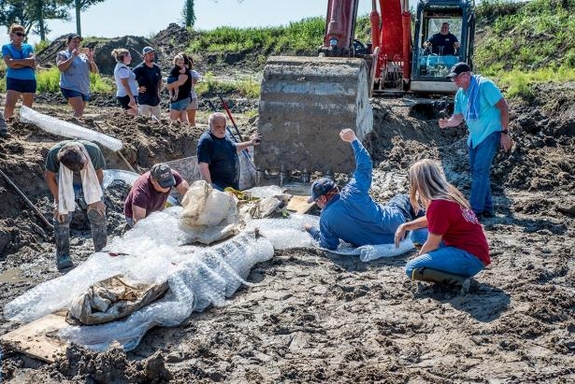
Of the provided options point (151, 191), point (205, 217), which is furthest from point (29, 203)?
point (205, 217)

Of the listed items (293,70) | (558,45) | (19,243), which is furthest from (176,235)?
(558,45)

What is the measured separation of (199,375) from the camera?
555 cm

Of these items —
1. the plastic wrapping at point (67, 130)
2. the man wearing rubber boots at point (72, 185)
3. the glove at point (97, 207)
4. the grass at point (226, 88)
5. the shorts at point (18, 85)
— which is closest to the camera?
the man wearing rubber boots at point (72, 185)

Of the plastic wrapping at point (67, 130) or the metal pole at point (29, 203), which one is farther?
the plastic wrapping at point (67, 130)

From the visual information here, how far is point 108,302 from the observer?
6121mm

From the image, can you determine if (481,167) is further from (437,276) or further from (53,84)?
(53,84)

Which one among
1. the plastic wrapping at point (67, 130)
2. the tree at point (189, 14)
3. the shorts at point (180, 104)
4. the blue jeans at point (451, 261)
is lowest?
the blue jeans at point (451, 261)

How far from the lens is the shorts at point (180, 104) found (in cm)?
1392

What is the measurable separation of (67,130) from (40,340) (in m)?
5.54

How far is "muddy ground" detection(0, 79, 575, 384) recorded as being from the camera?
5426mm

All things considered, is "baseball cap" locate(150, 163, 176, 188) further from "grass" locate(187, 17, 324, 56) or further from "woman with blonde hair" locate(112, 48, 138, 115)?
"grass" locate(187, 17, 324, 56)

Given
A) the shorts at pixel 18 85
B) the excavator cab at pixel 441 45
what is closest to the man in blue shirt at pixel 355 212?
the shorts at pixel 18 85

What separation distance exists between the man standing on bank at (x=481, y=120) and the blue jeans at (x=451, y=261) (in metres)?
2.91

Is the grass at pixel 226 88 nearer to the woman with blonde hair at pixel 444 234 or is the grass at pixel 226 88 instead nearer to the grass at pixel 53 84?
the grass at pixel 53 84
